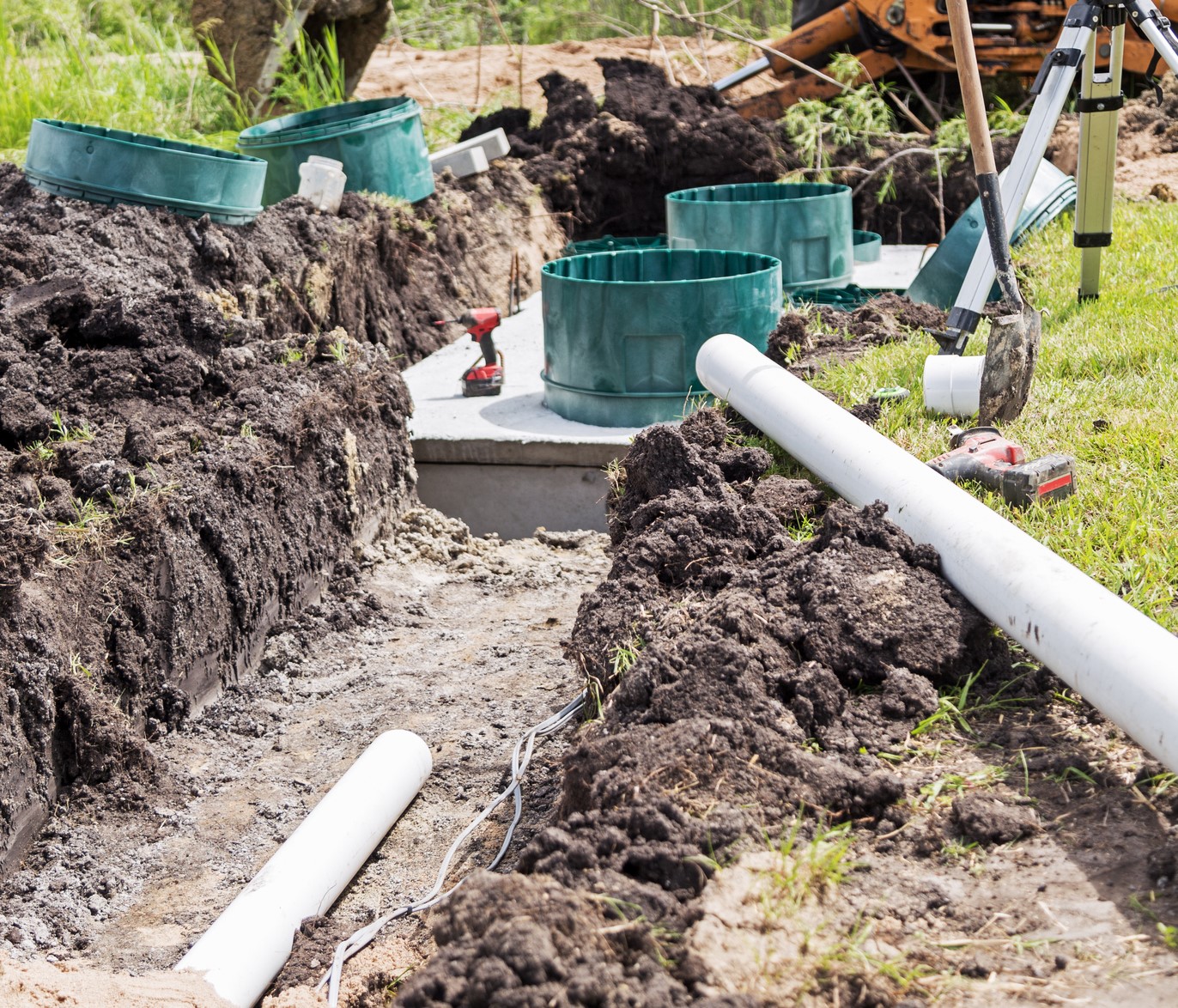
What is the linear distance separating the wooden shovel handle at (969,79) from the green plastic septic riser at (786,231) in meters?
2.57

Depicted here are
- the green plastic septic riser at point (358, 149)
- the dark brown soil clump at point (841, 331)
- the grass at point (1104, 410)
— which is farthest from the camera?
the green plastic septic riser at point (358, 149)

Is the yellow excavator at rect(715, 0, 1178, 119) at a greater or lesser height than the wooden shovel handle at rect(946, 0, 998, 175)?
greater

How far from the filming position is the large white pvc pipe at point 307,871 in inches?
90.5

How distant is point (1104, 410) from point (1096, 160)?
159 centimetres

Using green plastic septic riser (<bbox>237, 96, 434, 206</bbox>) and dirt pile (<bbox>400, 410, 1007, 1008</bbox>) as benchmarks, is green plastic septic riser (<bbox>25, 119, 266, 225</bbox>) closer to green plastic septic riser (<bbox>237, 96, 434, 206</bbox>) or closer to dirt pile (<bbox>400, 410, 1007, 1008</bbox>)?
green plastic septic riser (<bbox>237, 96, 434, 206</bbox>)

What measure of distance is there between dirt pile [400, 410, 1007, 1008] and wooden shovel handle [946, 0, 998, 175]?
1.33 metres

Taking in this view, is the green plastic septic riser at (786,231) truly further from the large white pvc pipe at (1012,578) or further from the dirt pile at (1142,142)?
the large white pvc pipe at (1012,578)

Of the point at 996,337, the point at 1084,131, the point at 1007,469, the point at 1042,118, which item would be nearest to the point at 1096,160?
the point at 1084,131

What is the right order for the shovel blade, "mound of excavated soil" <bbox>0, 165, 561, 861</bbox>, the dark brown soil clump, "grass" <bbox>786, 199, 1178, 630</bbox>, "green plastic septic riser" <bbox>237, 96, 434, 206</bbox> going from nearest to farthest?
"grass" <bbox>786, 199, 1178, 630</bbox>
"mound of excavated soil" <bbox>0, 165, 561, 861</bbox>
the shovel blade
the dark brown soil clump
"green plastic septic riser" <bbox>237, 96, 434, 206</bbox>

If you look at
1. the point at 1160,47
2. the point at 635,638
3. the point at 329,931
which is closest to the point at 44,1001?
the point at 329,931

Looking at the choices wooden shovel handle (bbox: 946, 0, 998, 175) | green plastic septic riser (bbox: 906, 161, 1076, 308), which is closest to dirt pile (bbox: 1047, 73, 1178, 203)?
green plastic septic riser (bbox: 906, 161, 1076, 308)

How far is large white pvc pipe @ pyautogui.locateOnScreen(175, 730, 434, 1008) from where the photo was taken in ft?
7.54

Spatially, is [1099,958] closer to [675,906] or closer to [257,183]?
[675,906]

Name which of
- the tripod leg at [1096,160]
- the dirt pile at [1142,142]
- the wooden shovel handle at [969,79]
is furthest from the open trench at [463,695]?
the dirt pile at [1142,142]
